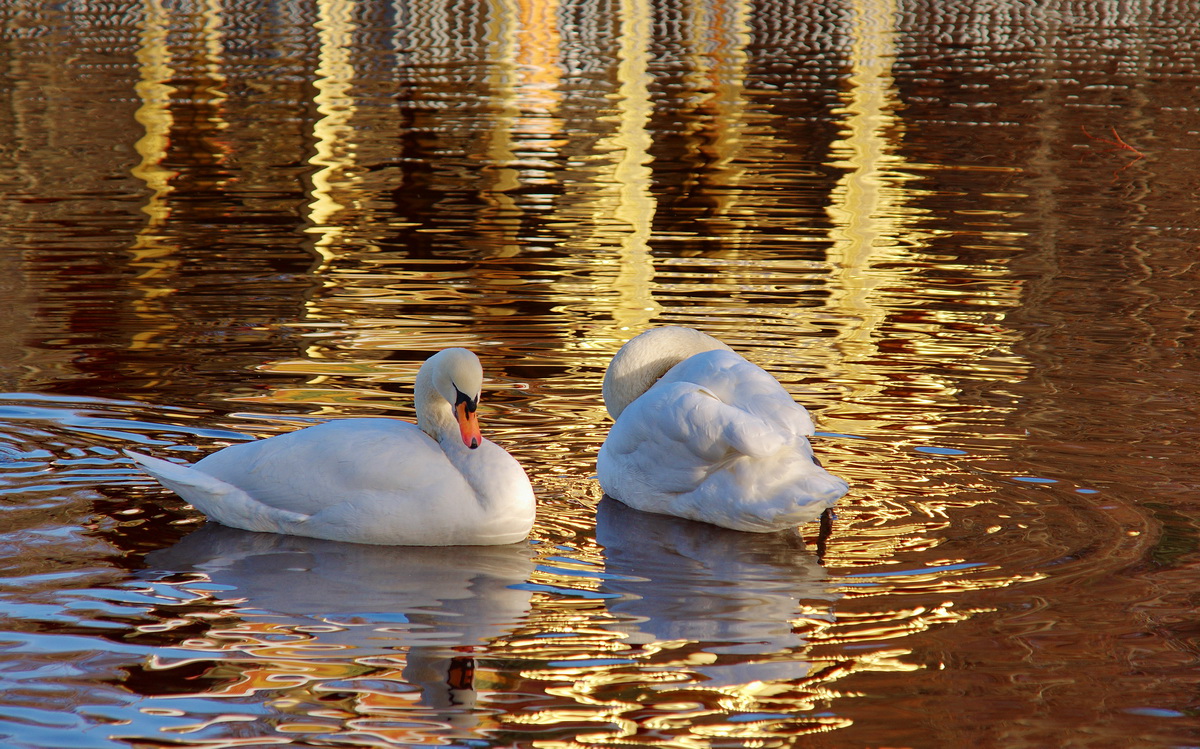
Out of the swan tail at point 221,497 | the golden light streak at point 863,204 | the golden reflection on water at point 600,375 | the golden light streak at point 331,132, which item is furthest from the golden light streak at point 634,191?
the swan tail at point 221,497

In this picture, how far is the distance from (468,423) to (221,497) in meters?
1.06

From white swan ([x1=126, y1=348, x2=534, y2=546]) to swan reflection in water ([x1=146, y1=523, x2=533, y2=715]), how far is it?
9 cm

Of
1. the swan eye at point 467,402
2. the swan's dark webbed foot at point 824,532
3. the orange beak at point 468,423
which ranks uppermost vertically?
the swan eye at point 467,402

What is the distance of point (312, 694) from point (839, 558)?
224cm

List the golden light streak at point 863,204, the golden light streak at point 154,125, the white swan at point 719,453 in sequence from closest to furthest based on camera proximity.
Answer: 1. the white swan at point 719,453
2. the golden light streak at point 863,204
3. the golden light streak at point 154,125

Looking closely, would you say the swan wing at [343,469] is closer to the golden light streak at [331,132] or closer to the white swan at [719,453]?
the white swan at [719,453]

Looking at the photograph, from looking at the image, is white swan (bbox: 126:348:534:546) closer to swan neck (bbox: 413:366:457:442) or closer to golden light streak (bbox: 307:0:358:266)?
swan neck (bbox: 413:366:457:442)

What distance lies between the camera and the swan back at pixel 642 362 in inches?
290

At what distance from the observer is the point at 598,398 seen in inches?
315

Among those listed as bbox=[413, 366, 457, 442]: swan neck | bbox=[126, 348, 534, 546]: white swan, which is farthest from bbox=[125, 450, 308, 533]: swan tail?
bbox=[413, 366, 457, 442]: swan neck

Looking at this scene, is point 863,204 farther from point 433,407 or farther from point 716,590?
point 716,590

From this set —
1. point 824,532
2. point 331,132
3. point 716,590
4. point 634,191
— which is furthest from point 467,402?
point 331,132

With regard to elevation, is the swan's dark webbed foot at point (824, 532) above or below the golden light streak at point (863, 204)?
below

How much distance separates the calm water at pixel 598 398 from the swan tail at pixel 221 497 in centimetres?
10
